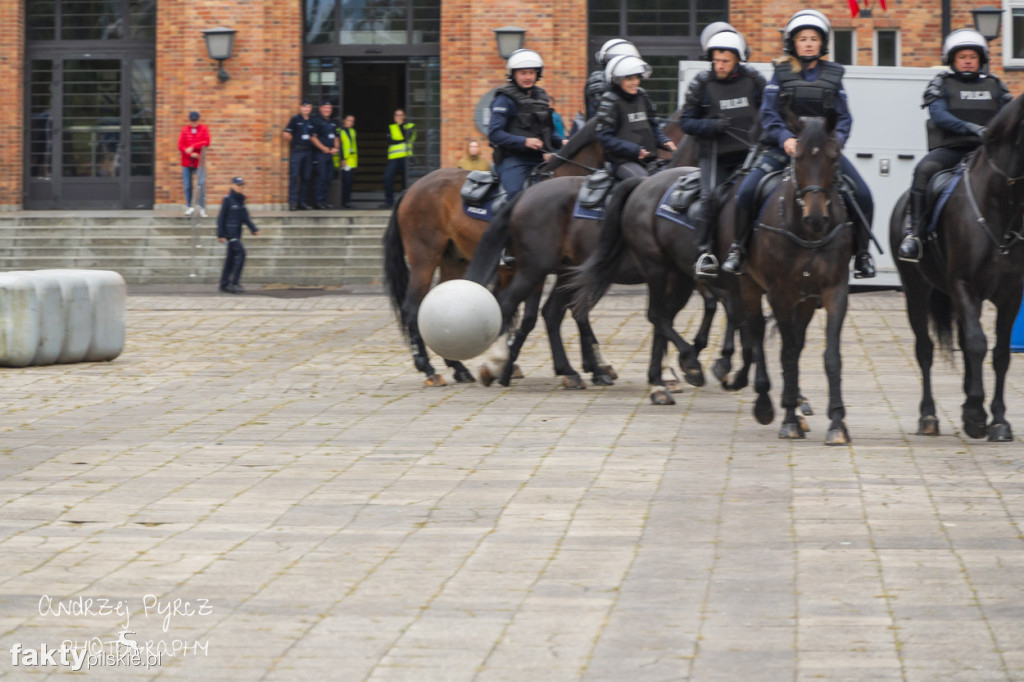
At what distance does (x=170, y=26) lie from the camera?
31.1 m

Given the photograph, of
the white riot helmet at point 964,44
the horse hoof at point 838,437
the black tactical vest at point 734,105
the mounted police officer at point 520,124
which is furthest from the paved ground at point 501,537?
the white riot helmet at point 964,44

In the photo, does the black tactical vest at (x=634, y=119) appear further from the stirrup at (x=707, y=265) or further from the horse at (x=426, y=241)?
the stirrup at (x=707, y=265)

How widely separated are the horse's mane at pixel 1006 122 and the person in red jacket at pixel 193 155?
70.2 feet

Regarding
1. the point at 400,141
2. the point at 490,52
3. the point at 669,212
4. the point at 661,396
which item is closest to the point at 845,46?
the point at 490,52

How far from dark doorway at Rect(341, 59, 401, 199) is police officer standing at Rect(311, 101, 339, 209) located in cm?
156

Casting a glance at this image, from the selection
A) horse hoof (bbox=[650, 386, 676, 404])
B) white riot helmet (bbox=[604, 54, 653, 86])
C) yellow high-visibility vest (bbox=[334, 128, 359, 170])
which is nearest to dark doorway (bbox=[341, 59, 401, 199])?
yellow high-visibility vest (bbox=[334, 128, 359, 170])

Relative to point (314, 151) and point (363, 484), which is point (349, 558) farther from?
point (314, 151)

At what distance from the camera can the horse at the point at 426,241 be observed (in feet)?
44.5

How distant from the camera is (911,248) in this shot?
10273 mm

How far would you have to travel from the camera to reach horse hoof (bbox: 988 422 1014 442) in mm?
9828

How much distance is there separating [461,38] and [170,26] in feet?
19.2

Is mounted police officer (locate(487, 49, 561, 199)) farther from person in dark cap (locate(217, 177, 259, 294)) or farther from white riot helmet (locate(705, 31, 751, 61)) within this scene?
person in dark cap (locate(217, 177, 259, 294))

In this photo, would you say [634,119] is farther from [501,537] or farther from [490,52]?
[490,52]

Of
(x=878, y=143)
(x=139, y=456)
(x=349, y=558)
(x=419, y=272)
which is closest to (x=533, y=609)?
(x=349, y=558)
